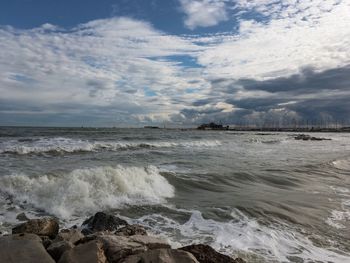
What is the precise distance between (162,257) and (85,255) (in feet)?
3.57

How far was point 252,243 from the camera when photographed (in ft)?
24.2

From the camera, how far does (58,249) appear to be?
A: 17.3 feet

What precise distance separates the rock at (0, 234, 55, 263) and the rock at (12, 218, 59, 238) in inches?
47.1

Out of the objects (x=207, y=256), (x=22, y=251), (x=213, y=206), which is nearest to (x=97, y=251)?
(x=22, y=251)

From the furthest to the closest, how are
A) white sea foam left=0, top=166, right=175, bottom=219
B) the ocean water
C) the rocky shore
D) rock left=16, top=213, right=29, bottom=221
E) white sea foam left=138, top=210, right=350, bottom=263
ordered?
white sea foam left=0, top=166, right=175, bottom=219, rock left=16, top=213, right=29, bottom=221, the ocean water, white sea foam left=138, top=210, right=350, bottom=263, the rocky shore

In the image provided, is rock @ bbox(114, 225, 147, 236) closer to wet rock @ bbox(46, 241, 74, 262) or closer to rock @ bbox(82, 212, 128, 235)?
rock @ bbox(82, 212, 128, 235)

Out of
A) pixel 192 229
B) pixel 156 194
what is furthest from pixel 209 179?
pixel 192 229

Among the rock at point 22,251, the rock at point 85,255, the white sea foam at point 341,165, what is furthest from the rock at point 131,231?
the white sea foam at point 341,165

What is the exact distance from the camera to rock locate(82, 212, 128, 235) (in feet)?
25.2

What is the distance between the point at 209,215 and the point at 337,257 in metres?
3.53

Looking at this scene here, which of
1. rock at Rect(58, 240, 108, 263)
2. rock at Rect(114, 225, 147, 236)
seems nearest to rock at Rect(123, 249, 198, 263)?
rock at Rect(58, 240, 108, 263)

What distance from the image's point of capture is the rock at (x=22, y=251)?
4754 mm

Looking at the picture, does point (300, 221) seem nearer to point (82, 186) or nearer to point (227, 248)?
point (227, 248)

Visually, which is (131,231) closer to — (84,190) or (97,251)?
(97,251)
